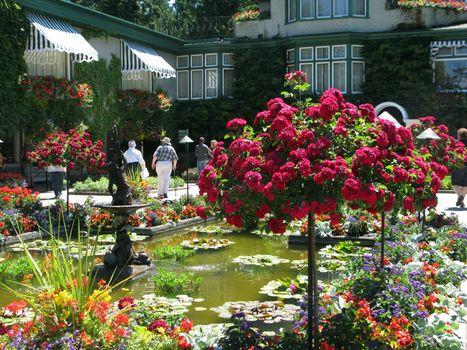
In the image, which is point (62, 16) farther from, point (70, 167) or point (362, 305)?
point (362, 305)

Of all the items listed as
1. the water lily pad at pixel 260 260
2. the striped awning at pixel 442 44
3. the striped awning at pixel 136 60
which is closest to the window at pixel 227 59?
the striped awning at pixel 136 60

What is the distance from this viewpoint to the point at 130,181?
50.1 feet

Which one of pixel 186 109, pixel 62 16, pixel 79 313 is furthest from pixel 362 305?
pixel 186 109

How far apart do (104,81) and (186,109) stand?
603 cm

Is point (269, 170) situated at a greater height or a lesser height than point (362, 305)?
greater

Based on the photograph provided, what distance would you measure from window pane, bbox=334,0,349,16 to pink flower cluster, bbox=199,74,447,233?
2571 centimetres

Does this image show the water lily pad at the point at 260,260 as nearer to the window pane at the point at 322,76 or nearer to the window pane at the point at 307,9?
the window pane at the point at 322,76

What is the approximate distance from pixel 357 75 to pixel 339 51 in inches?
55.8

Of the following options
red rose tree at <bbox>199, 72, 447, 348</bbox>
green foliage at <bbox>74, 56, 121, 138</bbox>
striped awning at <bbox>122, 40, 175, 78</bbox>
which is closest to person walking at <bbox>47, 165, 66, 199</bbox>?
green foliage at <bbox>74, 56, 121, 138</bbox>

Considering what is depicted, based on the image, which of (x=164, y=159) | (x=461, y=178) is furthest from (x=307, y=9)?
(x=461, y=178)

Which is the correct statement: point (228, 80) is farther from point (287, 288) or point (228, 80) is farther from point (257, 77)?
point (287, 288)

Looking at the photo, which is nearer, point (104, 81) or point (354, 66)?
point (104, 81)

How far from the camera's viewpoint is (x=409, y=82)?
2811 centimetres

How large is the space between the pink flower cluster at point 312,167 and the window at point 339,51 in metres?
24.9
